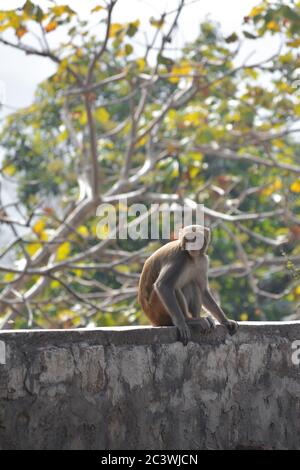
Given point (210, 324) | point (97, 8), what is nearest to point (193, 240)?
point (210, 324)

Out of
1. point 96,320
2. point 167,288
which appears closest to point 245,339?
point 167,288

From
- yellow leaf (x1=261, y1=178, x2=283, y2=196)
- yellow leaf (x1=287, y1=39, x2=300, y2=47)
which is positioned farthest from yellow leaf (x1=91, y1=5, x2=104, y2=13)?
yellow leaf (x1=261, y1=178, x2=283, y2=196)

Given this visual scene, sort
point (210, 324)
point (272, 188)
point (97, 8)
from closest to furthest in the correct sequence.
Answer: point (210, 324), point (97, 8), point (272, 188)

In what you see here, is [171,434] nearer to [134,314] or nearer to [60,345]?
[60,345]

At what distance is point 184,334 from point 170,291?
579mm

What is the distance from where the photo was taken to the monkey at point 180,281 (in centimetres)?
486

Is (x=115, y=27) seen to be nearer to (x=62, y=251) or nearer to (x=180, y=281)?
(x=62, y=251)

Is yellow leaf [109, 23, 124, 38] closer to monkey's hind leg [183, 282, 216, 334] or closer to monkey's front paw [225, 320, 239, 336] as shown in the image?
monkey's hind leg [183, 282, 216, 334]

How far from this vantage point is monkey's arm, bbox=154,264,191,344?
4.61 m

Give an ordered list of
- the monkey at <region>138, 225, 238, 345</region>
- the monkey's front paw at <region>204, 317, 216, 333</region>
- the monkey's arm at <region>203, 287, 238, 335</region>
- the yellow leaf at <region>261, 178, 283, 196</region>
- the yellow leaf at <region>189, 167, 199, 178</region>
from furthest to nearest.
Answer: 1. the yellow leaf at <region>261, 178, 283, 196</region>
2. the yellow leaf at <region>189, 167, 199, 178</region>
3. the monkey's arm at <region>203, 287, 238, 335</region>
4. the monkey at <region>138, 225, 238, 345</region>
5. the monkey's front paw at <region>204, 317, 216, 333</region>

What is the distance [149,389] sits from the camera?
156 inches

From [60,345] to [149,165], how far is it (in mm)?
5428

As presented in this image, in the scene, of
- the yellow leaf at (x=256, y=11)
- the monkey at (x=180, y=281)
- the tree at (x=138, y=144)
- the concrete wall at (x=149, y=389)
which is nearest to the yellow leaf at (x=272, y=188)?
the tree at (x=138, y=144)

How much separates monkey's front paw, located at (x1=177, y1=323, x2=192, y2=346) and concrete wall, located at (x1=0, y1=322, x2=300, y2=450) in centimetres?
4
